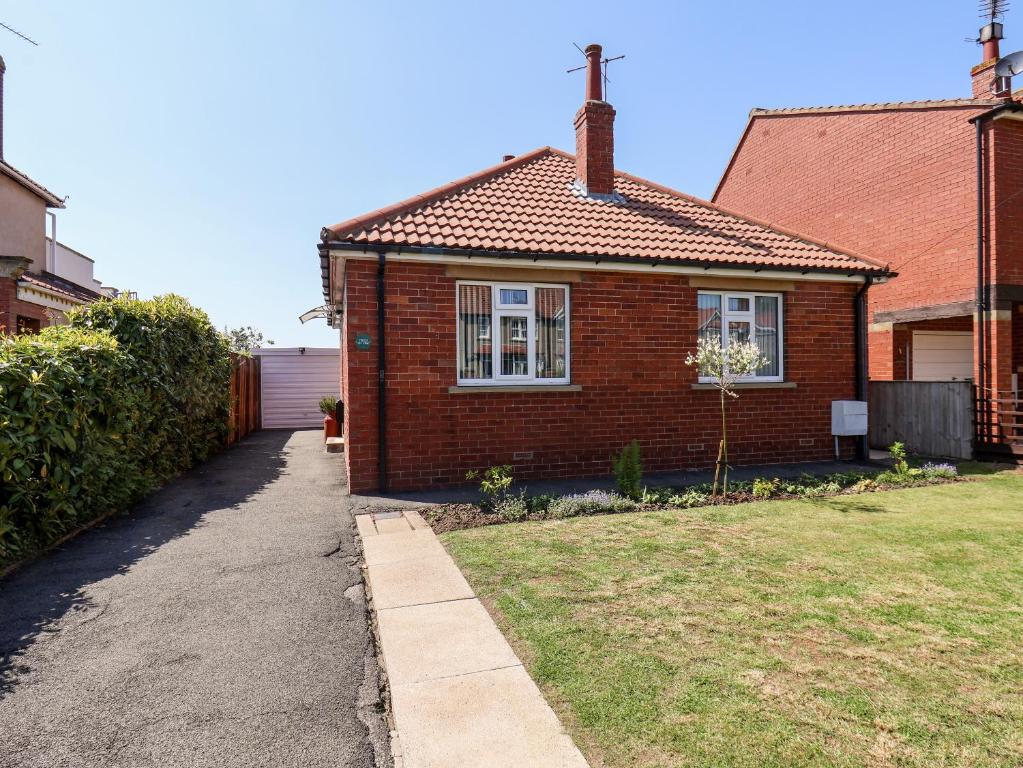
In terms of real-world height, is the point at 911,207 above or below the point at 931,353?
above

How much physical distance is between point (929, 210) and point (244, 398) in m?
17.4

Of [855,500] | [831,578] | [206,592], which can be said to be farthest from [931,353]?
[206,592]

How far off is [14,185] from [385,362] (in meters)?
15.8

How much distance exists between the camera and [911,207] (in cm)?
1283

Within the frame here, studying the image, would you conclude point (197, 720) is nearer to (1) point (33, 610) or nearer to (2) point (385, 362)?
(1) point (33, 610)

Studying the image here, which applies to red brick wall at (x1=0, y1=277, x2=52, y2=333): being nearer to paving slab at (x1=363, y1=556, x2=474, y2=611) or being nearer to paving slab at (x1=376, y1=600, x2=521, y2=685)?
paving slab at (x1=363, y1=556, x2=474, y2=611)

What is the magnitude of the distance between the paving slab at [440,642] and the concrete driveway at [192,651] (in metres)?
0.15

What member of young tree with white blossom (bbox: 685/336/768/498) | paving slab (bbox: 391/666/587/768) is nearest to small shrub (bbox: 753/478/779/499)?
young tree with white blossom (bbox: 685/336/768/498)

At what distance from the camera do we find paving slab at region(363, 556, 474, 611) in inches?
157

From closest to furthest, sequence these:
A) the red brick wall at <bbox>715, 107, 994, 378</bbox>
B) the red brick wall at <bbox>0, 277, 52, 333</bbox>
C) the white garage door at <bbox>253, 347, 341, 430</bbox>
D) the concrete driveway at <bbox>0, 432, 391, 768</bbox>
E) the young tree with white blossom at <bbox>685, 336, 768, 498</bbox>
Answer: the concrete driveway at <bbox>0, 432, 391, 768</bbox> < the young tree with white blossom at <bbox>685, 336, 768, 498</bbox> < the red brick wall at <bbox>715, 107, 994, 378</bbox> < the red brick wall at <bbox>0, 277, 52, 333</bbox> < the white garage door at <bbox>253, 347, 341, 430</bbox>

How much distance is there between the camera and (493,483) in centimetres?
765

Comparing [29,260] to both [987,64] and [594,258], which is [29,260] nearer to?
[594,258]

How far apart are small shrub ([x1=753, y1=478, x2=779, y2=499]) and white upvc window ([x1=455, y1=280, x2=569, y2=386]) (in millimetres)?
2957

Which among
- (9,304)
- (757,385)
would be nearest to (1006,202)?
(757,385)
